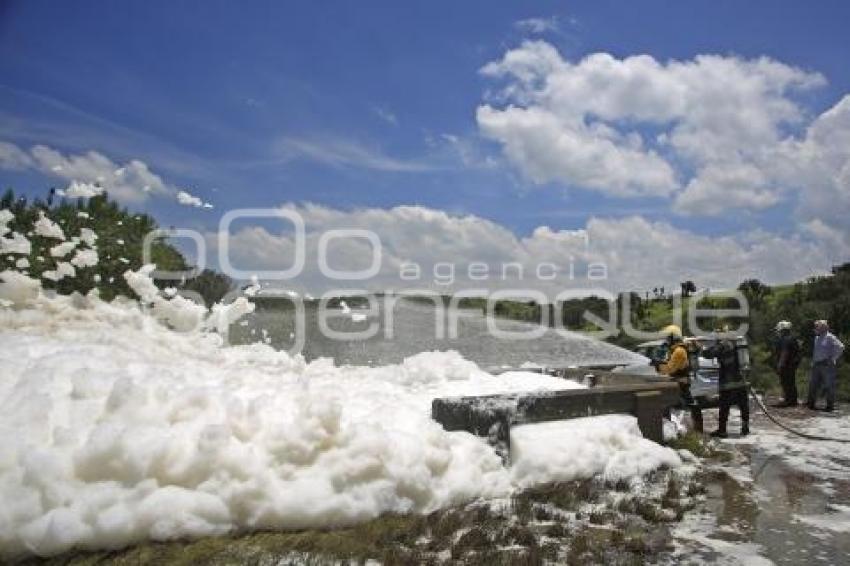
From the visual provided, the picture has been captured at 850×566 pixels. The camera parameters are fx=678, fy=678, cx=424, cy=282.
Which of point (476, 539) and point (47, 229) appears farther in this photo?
point (47, 229)

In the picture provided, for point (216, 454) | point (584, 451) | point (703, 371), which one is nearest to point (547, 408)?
point (584, 451)

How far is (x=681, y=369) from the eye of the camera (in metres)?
10.7

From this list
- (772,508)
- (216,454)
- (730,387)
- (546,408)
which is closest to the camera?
(216,454)

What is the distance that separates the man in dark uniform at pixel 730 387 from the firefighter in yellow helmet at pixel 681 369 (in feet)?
1.46

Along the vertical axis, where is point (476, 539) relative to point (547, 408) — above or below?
below

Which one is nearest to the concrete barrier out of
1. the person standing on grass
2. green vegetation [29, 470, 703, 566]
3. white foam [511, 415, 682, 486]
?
white foam [511, 415, 682, 486]

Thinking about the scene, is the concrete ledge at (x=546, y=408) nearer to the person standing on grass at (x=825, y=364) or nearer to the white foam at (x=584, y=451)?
the white foam at (x=584, y=451)

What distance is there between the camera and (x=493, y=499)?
630 cm

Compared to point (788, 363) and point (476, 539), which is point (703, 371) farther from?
point (476, 539)

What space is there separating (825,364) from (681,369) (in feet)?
18.4

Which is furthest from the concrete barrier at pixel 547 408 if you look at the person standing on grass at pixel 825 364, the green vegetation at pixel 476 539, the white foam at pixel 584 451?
the person standing on grass at pixel 825 364

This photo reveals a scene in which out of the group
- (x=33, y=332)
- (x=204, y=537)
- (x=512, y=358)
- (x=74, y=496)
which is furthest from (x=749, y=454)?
(x=512, y=358)

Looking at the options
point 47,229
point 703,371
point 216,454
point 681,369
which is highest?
point 47,229

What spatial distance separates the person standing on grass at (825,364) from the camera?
13844 millimetres
